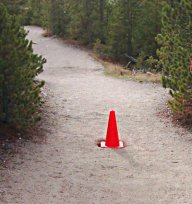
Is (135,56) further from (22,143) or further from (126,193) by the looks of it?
(126,193)

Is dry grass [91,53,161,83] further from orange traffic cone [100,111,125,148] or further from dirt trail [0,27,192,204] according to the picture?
orange traffic cone [100,111,125,148]

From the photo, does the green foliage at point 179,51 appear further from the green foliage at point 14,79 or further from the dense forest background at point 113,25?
the dense forest background at point 113,25

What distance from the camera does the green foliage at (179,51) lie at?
35.6ft

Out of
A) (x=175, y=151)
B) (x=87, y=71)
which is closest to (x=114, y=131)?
(x=175, y=151)

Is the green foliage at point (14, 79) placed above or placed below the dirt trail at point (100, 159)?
above

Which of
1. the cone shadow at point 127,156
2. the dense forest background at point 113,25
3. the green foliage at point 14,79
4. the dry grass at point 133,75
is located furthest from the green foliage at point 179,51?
the dense forest background at point 113,25

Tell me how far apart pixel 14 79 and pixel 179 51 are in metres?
4.32

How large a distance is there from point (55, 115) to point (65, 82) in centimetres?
631

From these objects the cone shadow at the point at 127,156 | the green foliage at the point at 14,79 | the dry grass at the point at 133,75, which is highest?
the green foliage at the point at 14,79

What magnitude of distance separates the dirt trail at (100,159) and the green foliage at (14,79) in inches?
25.1

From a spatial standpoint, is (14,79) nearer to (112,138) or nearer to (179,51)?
(112,138)

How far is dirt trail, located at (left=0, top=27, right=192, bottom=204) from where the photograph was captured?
23.3 ft

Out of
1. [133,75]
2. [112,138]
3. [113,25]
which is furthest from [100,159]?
[113,25]

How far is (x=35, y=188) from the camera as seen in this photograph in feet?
23.6
